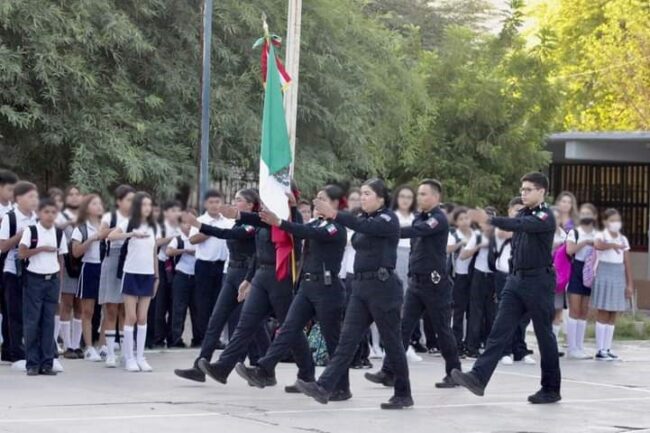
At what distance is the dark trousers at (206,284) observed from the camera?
1738 centimetres

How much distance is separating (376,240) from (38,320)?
3887 mm

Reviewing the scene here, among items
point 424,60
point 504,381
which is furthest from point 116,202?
point 424,60

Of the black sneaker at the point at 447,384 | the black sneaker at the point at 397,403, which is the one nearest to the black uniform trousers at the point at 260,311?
the black sneaker at the point at 397,403

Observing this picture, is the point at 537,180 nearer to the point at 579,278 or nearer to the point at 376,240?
the point at 376,240

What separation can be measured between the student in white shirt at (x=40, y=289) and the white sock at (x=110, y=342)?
38.6 inches

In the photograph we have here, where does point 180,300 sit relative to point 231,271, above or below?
below

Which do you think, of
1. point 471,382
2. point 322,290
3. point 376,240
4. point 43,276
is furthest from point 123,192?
point 471,382

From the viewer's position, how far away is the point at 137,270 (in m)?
14.5

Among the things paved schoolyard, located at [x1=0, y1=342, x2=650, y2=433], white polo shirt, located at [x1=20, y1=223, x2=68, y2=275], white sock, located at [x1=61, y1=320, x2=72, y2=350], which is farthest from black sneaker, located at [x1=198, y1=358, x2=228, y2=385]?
white sock, located at [x1=61, y1=320, x2=72, y2=350]

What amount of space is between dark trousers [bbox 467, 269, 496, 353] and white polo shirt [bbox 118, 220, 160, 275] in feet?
15.1

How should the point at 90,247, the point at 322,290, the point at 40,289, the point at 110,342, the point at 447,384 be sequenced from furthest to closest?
the point at 90,247 → the point at 110,342 → the point at 40,289 → the point at 447,384 → the point at 322,290

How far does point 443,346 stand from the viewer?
13445mm

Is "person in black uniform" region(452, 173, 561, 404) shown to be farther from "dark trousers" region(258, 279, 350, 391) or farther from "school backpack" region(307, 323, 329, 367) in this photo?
"school backpack" region(307, 323, 329, 367)

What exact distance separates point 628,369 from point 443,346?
13.1 feet
